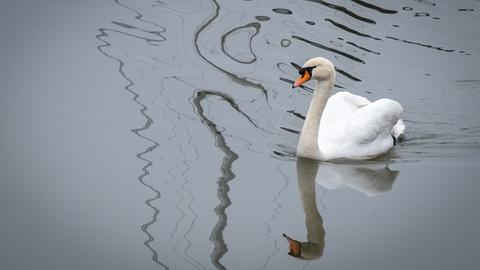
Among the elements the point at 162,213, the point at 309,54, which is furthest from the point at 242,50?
the point at 162,213

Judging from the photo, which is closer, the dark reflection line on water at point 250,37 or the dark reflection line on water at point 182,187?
the dark reflection line on water at point 182,187

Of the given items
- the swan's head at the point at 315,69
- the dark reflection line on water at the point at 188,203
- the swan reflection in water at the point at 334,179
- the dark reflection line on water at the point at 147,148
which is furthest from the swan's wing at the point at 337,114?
the dark reflection line on water at the point at 147,148

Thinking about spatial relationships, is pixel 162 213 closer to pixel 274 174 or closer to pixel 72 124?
pixel 274 174

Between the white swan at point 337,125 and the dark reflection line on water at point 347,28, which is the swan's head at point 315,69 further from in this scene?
the dark reflection line on water at point 347,28

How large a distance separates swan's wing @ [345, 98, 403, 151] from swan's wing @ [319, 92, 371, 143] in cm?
13

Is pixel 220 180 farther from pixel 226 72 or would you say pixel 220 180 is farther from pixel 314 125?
pixel 226 72

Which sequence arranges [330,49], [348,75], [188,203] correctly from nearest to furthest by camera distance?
[188,203]
[348,75]
[330,49]

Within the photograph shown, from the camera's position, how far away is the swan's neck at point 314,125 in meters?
9.12

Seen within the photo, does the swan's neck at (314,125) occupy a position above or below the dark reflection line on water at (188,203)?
above

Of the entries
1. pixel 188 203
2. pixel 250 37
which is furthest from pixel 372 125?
pixel 250 37

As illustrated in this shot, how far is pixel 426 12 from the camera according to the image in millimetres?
13750

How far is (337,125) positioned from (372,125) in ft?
1.44

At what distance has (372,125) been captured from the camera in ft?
30.5

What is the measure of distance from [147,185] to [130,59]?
3526mm
